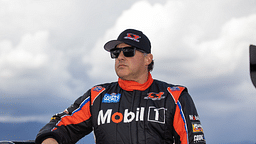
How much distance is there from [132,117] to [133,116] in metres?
0.03

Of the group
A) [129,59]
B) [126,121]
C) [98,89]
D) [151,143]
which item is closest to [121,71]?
[129,59]

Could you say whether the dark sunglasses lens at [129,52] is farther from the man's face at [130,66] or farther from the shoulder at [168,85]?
the shoulder at [168,85]

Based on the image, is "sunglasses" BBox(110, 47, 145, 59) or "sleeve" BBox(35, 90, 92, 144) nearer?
"sleeve" BBox(35, 90, 92, 144)

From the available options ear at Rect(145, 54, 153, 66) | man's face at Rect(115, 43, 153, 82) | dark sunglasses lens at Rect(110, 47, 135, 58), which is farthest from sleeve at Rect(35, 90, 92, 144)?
ear at Rect(145, 54, 153, 66)

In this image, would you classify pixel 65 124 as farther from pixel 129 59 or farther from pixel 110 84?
pixel 129 59

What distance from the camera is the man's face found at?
525cm

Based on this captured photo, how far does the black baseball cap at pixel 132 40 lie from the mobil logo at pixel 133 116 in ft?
4.53

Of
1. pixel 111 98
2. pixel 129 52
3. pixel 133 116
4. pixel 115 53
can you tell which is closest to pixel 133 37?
pixel 129 52

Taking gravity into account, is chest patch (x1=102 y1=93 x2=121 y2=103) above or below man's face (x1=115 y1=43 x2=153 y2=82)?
below

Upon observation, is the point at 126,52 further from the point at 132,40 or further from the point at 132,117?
the point at 132,117

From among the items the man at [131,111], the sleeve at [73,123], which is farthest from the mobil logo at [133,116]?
the sleeve at [73,123]

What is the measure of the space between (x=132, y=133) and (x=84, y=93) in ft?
5.22

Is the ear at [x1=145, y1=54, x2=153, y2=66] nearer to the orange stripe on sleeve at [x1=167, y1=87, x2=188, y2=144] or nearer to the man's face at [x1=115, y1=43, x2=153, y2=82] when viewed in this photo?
the man's face at [x1=115, y1=43, x2=153, y2=82]

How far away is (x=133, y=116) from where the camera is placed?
4.85 m
